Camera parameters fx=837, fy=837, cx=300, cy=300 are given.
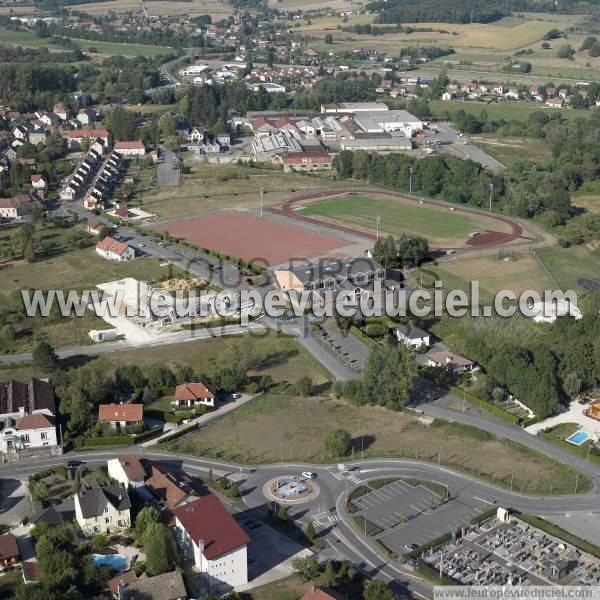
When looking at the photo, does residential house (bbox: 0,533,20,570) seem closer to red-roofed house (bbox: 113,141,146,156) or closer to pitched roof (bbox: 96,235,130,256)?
pitched roof (bbox: 96,235,130,256)

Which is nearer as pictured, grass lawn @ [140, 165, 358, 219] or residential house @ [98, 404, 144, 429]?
residential house @ [98, 404, 144, 429]

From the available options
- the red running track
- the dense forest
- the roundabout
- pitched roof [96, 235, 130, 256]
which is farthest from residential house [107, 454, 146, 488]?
the dense forest

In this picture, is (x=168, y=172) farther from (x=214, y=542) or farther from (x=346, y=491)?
(x=214, y=542)

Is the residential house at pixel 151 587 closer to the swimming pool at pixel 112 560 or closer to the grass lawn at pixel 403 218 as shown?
the swimming pool at pixel 112 560

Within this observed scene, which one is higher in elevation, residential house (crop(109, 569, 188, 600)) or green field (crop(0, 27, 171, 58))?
green field (crop(0, 27, 171, 58))

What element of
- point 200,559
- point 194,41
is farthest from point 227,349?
point 194,41

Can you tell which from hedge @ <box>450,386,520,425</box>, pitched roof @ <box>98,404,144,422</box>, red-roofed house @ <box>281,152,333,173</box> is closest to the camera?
pitched roof @ <box>98,404,144,422</box>

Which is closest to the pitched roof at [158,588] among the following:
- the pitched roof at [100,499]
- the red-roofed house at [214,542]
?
the red-roofed house at [214,542]
